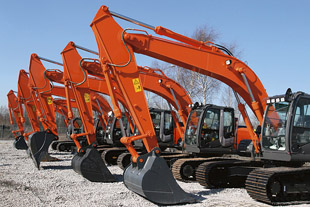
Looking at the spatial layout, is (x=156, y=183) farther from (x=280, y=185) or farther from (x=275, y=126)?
(x=275, y=126)

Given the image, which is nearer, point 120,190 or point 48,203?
point 48,203

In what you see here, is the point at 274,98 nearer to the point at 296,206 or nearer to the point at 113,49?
the point at 296,206

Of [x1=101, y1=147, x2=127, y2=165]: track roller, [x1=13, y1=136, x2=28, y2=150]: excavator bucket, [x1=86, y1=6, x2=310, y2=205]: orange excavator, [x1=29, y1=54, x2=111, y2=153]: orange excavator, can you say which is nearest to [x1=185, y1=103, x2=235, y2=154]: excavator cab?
[x1=86, y1=6, x2=310, y2=205]: orange excavator

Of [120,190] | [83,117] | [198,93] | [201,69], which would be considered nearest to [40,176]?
[83,117]

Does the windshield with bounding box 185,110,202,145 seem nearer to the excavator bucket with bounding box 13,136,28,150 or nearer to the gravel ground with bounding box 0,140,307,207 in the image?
the gravel ground with bounding box 0,140,307,207

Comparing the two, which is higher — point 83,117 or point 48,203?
point 83,117

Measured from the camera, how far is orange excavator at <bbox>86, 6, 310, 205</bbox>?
6.62 meters

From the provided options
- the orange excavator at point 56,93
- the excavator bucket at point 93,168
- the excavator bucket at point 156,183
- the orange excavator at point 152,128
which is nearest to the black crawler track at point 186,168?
the excavator bucket at point 93,168

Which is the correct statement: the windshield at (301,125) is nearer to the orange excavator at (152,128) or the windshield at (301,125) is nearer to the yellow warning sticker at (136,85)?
the orange excavator at (152,128)

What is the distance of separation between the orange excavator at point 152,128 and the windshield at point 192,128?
2001mm

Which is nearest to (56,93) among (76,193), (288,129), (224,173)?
(76,193)

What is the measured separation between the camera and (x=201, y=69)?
8.24 m

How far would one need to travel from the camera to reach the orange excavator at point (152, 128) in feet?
21.7

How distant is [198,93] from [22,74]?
12.2 meters
